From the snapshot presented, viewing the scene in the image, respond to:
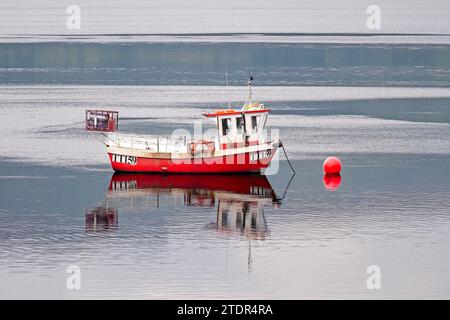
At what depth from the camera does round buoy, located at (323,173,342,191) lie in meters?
71.4

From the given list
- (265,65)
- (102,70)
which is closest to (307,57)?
(265,65)

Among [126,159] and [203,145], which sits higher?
[203,145]

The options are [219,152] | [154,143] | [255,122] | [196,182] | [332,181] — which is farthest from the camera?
[154,143]

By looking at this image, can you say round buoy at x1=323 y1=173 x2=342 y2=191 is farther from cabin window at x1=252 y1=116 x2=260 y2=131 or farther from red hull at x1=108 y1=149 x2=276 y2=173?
cabin window at x1=252 y1=116 x2=260 y2=131

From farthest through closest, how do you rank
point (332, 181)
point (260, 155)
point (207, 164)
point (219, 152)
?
point (260, 155)
point (332, 181)
point (207, 164)
point (219, 152)

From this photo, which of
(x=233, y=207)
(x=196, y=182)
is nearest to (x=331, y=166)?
(x=196, y=182)

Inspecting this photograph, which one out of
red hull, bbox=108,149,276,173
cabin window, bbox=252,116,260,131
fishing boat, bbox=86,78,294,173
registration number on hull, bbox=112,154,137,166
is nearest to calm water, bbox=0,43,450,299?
red hull, bbox=108,149,276,173

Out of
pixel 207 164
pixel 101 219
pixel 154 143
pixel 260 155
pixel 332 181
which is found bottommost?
pixel 101 219

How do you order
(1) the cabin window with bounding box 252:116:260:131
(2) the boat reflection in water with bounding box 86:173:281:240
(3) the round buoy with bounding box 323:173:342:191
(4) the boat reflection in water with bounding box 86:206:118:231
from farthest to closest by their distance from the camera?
(1) the cabin window with bounding box 252:116:260:131
(3) the round buoy with bounding box 323:173:342:191
(2) the boat reflection in water with bounding box 86:173:281:240
(4) the boat reflection in water with bounding box 86:206:118:231

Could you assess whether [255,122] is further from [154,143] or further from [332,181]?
[154,143]

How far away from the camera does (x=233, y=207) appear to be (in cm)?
6600

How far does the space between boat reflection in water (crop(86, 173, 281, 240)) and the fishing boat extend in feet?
1.95

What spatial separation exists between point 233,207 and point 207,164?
7.90 m
